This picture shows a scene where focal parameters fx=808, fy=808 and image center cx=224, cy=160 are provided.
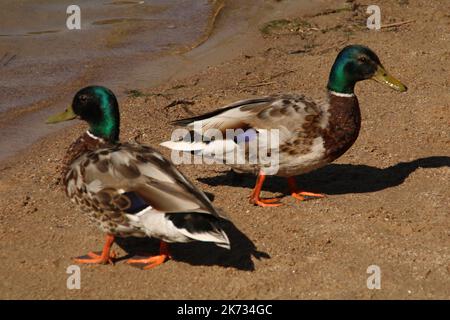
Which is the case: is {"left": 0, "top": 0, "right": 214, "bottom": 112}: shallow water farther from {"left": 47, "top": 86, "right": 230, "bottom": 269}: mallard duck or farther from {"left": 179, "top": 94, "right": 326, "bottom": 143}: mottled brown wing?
{"left": 47, "top": 86, "right": 230, "bottom": 269}: mallard duck

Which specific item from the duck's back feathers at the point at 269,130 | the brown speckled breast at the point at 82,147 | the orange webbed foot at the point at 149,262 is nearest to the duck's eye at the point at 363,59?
the duck's back feathers at the point at 269,130

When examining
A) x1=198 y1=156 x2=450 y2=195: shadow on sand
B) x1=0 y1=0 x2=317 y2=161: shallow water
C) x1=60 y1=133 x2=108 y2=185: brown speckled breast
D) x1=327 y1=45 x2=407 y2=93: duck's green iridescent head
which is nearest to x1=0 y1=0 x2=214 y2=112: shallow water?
x1=0 y1=0 x2=317 y2=161: shallow water

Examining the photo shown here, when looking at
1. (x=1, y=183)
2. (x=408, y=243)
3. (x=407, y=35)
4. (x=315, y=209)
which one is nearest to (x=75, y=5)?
(x=407, y=35)

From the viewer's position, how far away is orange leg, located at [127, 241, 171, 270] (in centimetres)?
489

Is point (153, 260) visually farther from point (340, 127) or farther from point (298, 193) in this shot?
point (340, 127)

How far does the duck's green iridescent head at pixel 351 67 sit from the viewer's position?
5.75 metres

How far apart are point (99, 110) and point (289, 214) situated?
1.47 meters

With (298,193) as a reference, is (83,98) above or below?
above

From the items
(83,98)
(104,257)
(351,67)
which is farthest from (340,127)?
(104,257)

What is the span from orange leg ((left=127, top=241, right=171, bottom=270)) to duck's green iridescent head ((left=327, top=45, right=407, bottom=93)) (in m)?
1.77

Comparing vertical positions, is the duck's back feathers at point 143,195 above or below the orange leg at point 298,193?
above

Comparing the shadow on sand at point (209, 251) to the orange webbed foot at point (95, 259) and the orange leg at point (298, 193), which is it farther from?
the orange leg at point (298, 193)

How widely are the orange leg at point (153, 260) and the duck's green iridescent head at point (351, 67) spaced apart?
5.80ft

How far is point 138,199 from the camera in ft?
15.0
